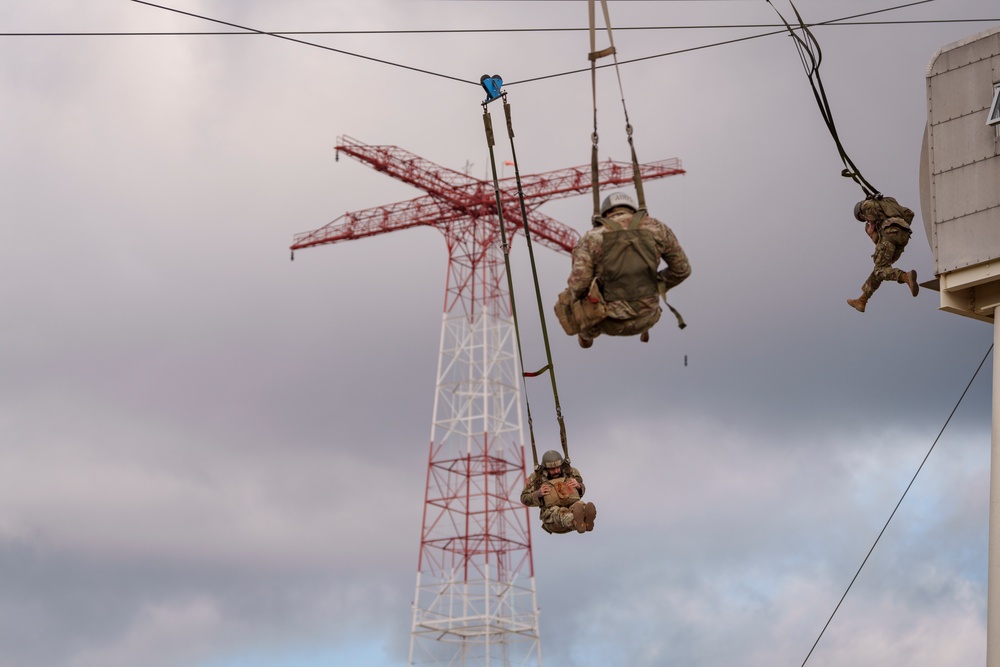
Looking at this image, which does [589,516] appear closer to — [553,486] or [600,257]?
[553,486]

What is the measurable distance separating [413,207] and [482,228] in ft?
10.6

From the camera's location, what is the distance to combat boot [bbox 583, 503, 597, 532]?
98.3 feet

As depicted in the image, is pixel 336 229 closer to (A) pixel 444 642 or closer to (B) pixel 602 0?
(A) pixel 444 642

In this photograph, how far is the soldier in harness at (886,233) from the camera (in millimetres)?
33656

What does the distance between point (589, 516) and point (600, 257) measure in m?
5.74

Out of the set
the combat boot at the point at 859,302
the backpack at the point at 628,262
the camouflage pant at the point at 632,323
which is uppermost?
the combat boot at the point at 859,302

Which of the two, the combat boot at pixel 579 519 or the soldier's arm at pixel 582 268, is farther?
the combat boot at pixel 579 519

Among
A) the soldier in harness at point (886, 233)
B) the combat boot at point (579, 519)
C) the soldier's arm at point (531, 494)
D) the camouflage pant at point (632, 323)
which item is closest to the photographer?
the camouflage pant at point (632, 323)

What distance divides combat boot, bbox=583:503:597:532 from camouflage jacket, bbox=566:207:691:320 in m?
4.95

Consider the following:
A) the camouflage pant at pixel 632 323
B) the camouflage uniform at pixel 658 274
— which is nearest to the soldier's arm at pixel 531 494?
the camouflage pant at pixel 632 323

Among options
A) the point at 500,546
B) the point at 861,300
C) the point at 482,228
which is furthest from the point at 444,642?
the point at 861,300

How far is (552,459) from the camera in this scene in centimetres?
3036

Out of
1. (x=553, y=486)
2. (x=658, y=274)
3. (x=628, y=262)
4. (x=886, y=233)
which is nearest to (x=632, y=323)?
(x=658, y=274)

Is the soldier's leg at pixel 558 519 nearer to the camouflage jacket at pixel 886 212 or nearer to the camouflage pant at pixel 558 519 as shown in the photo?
the camouflage pant at pixel 558 519
